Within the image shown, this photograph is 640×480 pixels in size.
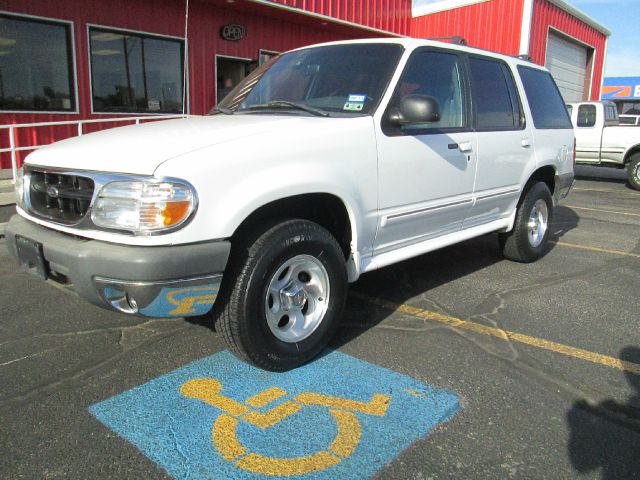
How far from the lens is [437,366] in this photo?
10.3 feet

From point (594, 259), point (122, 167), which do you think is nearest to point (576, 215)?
point (594, 259)

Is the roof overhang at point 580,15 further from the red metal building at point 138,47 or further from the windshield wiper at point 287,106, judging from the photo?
the windshield wiper at point 287,106

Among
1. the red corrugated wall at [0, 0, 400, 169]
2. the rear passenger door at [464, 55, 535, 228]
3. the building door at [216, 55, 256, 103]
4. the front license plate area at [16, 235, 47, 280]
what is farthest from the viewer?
the building door at [216, 55, 256, 103]

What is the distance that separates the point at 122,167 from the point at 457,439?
1996mm

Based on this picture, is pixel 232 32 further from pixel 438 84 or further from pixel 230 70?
pixel 438 84

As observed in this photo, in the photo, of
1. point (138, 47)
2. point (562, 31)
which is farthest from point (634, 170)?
point (138, 47)

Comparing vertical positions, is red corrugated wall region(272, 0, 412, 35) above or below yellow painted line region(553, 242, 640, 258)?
above

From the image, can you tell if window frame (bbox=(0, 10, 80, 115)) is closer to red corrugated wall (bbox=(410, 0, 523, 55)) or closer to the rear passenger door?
the rear passenger door

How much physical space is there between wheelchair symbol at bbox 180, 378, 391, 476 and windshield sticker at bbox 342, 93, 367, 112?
1734mm

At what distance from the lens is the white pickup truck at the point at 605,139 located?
12.3m

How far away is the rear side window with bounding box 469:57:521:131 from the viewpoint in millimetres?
4301

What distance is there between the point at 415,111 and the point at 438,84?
0.85 m

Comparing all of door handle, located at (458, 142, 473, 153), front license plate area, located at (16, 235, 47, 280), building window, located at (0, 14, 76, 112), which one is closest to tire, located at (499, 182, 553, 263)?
door handle, located at (458, 142, 473, 153)

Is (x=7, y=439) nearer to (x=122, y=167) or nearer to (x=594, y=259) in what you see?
(x=122, y=167)
